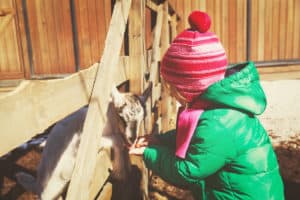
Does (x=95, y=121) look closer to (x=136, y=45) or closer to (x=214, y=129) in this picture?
(x=214, y=129)

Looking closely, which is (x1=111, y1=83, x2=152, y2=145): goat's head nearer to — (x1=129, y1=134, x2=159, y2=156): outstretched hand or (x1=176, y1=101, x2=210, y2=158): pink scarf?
(x1=129, y1=134, x2=159, y2=156): outstretched hand

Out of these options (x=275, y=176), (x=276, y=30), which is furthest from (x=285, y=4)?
(x=275, y=176)

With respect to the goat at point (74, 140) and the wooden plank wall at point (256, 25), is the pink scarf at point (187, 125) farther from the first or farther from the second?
the wooden plank wall at point (256, 25)

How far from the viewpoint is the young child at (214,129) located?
67.7 inches

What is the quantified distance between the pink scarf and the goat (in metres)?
0.43

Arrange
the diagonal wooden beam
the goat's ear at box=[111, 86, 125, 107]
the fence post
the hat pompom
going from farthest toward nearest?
the fence post < the goat's ear at box=[111, 86, 125, 107] < the hat pompom < the diagonal wooden beam

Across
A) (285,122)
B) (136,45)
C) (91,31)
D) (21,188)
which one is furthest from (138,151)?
(91,31)

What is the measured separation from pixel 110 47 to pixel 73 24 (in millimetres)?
7728

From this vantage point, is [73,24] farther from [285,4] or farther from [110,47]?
[110,47]

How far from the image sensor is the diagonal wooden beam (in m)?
1.46

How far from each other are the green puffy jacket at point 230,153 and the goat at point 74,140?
0.36 metres

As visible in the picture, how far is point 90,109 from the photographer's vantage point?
5.24 feet

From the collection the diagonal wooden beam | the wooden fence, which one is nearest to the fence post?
the wooden fence

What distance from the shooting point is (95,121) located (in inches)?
63.2
